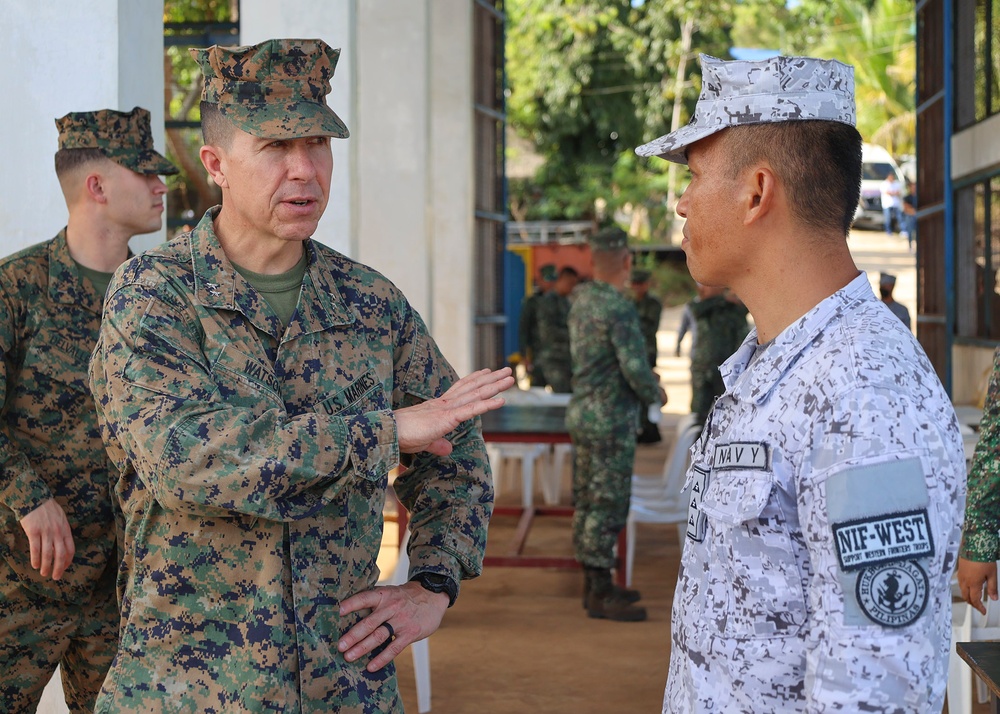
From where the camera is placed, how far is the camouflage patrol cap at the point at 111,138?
2.97m

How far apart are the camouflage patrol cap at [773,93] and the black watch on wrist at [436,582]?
91cm

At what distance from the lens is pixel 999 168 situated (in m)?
9.04

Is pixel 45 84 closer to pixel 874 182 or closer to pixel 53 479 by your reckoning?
pixel 53 479

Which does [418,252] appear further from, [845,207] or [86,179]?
[845,207]

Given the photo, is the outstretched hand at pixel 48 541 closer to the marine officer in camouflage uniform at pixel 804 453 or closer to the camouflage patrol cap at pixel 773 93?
the marine officer in camouflage uniform at pixel 804 453

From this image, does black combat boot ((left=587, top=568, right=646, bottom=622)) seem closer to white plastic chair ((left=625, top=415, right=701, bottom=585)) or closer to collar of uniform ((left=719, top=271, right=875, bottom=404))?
white plastic chair ((left=625, top=415, right=701, bottom=585))

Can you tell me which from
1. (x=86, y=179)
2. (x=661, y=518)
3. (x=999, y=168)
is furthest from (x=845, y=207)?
(x=999, y=168)

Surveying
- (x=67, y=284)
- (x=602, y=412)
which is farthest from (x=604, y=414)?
(x=67, y=284)

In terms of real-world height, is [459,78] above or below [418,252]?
above

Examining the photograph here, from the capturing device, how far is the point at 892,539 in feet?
4.18

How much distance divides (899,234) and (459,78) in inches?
911

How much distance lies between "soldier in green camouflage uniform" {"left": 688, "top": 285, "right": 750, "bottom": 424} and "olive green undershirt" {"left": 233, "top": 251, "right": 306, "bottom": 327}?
730 cm

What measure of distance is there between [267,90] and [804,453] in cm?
114

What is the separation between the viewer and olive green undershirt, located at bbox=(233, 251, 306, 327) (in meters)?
1.98
